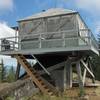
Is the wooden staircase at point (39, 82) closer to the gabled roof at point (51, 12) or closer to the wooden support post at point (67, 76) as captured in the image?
the wooden support post at point (67, 76)

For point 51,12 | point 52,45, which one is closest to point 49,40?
point 52,45

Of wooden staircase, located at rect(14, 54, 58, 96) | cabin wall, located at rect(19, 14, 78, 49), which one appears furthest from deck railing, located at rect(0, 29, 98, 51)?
wooden staircase, located at rect(14, 54, 58, 96)

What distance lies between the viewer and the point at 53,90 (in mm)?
19719

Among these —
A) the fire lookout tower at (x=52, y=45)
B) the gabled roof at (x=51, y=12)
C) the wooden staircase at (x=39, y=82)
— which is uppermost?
the gabled roof at (x=51, y=12)

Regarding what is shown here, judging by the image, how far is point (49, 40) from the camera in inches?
854

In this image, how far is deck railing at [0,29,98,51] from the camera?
2089 cm

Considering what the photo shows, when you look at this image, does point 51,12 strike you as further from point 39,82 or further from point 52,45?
point 39,82

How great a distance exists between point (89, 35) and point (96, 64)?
18.3 metres

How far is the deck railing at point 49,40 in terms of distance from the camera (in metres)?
20.9

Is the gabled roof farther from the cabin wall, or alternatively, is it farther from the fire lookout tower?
the cabin wall

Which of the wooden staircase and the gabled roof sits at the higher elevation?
the gabled roof

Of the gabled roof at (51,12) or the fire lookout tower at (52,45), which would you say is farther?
the gabled roof at (51,12)

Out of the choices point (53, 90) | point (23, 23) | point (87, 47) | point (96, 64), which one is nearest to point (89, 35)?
point (87, 47)

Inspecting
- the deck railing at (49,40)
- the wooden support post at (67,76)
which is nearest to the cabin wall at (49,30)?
the deck railing at (49,40)
